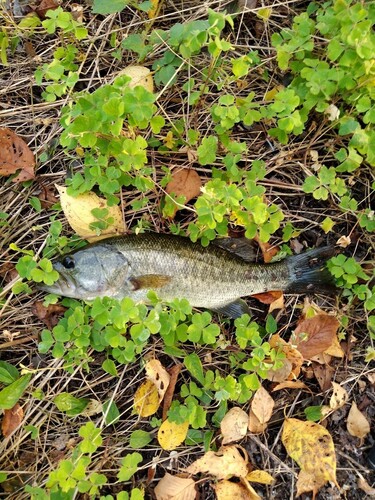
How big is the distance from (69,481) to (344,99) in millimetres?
3145

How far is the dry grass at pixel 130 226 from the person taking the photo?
3.53m

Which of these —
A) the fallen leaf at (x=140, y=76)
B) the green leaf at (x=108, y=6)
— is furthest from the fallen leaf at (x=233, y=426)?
the green leaf at (x=108, y=6)

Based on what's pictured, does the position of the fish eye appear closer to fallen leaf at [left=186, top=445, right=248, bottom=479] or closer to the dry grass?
the dry grass

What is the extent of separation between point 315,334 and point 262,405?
0.65 metres

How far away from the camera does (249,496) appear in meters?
3.36

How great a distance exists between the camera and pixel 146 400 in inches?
139

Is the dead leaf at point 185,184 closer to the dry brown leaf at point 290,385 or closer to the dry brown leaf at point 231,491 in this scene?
the dry brown leaf at point 290,385

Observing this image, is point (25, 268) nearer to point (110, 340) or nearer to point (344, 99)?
point (110, 340)

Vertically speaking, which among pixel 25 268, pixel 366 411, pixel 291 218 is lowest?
pixel 366 411

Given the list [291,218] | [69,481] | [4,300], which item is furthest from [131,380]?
[291,218]

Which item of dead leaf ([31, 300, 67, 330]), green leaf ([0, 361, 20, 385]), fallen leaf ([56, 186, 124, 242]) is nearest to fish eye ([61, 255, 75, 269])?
fallen leaf ([56, 186, 124, 242])

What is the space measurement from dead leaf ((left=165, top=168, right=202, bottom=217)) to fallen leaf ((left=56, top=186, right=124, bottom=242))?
459 mm

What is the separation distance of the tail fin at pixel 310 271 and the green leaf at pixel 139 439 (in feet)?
4.96

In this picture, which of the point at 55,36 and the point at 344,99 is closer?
the point at 344,99
